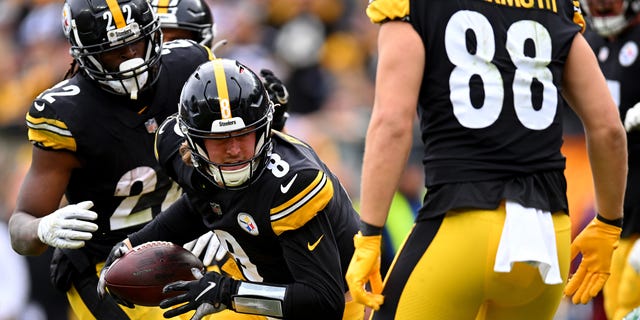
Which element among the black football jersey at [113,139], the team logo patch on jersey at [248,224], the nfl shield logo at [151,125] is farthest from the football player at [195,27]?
the team logo patch on jersey at [248,224]

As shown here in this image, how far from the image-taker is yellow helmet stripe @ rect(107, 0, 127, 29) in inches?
169

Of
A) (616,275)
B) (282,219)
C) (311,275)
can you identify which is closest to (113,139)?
(282,219)

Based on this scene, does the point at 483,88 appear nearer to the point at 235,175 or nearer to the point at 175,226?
the point at 235,175

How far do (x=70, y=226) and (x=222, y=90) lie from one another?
2.58 feet

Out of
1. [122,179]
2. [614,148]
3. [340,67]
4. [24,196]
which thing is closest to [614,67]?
[614,148]

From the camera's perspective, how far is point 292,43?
11.5 m

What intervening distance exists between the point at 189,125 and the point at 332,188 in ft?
1.79

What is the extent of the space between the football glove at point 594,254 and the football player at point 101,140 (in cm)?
170

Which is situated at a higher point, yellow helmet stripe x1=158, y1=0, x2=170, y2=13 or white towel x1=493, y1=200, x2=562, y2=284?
white towel x1=493, y1=200, x2=562, y2=284

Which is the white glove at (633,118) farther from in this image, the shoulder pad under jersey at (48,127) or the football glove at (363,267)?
the shoulder pad under jersey at (48,127)

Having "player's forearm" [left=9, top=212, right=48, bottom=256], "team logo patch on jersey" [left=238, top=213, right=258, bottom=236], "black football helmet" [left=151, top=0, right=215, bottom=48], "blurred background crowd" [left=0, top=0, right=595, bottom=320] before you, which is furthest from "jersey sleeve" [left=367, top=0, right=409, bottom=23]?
"blurred background crowd" [left=0, top=0, right=595, bottom=320]

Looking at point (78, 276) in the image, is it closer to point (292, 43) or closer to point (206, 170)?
point (206, 170)

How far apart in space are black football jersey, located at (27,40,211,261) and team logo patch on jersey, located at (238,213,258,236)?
782 mm

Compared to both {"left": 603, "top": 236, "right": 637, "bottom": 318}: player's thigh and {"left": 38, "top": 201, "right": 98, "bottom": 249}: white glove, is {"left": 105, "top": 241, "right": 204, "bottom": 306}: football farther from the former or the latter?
{"left": 603, "top": 236, "right": 637, "bottom": 318}: player's thigh
